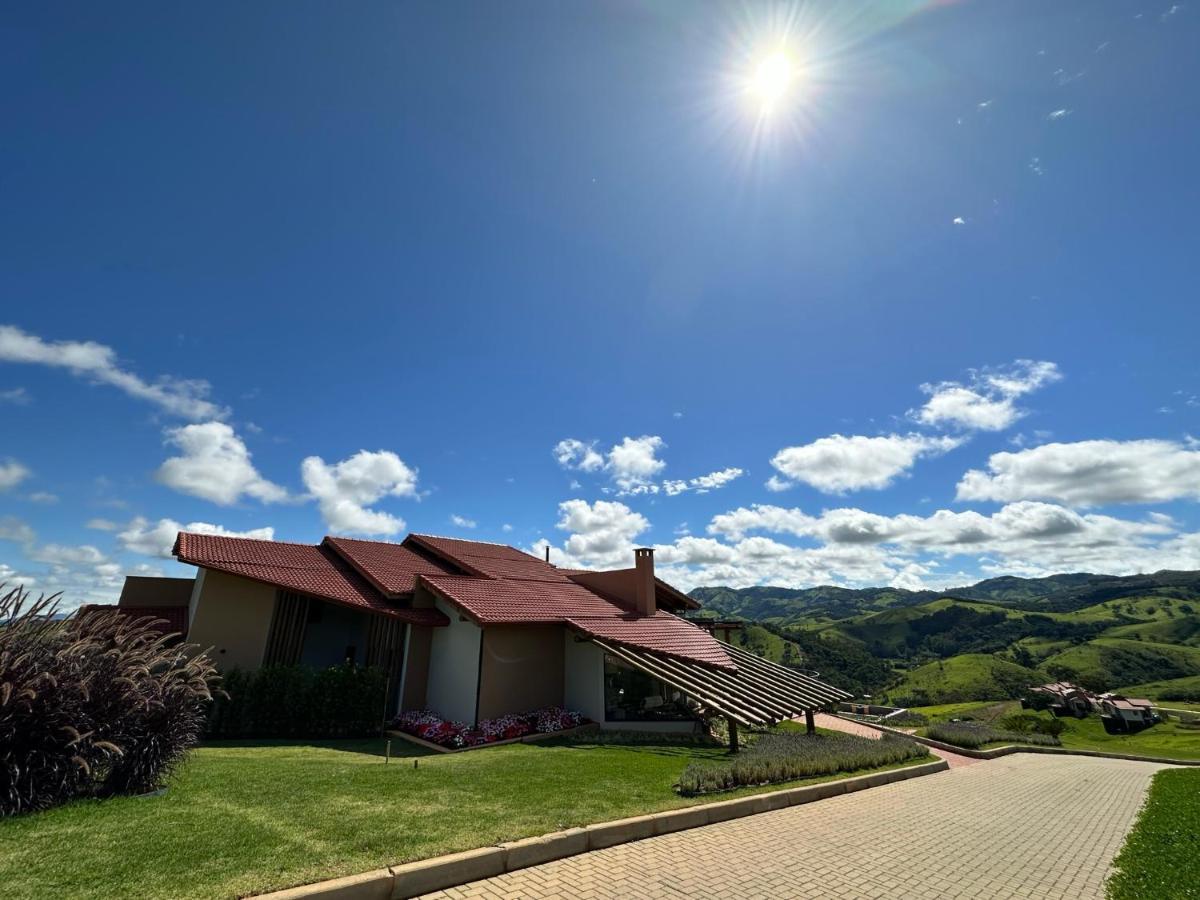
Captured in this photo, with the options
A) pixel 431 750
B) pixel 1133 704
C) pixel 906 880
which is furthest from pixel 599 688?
pixel 1133 704

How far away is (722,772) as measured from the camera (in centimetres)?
982

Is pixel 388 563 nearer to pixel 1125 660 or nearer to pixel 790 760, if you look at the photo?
pixel 790 760

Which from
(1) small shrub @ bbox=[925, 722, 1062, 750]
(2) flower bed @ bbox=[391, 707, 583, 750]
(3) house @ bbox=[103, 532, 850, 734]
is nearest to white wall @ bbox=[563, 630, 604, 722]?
(3) house @ bbox=[103, 532, 850, 734]

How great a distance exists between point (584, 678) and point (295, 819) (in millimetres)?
11109

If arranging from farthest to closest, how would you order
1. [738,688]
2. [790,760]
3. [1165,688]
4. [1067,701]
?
[1165,688]
[1067,701]
[738,688]
[790,760]

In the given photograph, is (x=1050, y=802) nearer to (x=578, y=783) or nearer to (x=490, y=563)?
(x=578, y=783)

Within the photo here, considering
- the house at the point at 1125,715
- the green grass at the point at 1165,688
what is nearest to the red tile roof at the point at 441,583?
the house at the point at 1125,715

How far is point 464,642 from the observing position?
16.4 metres

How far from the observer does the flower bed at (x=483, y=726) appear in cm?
1404

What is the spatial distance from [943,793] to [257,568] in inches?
783

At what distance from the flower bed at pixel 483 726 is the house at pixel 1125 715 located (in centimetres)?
7885

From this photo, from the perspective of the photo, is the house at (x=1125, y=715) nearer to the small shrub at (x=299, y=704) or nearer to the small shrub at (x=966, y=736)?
the small shrub at (x=966, y=736)

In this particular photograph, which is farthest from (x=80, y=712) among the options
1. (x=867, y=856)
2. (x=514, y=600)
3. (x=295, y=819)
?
(x=514, y=600)

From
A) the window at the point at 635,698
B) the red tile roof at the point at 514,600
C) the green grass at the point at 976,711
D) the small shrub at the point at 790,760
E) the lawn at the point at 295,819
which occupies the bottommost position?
the green grass at the point at 976,711
